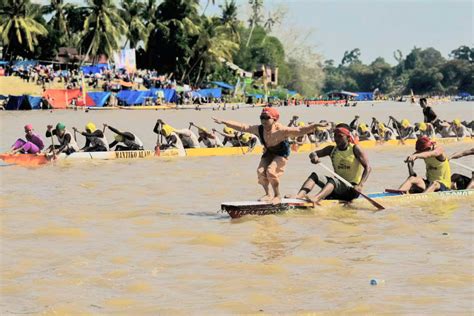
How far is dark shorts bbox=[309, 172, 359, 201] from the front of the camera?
14070 mm

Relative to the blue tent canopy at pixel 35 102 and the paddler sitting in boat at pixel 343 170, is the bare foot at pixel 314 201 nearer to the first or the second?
the paddler sitting in boat at pixel 343 170

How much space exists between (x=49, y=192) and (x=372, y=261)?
9.18m

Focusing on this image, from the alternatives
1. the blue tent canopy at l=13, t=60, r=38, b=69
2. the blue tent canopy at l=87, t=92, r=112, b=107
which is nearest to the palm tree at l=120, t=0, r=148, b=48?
the blue tent canopy at l=13, t=60, r=38, b=69

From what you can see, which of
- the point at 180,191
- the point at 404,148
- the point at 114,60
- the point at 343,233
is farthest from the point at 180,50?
the point at 343,233

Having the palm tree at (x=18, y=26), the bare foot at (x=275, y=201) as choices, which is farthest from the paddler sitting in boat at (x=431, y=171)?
the palm tree at (x=18, y=26)

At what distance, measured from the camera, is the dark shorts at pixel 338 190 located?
554 inches

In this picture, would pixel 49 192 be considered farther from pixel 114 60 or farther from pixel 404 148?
pixel 114 60

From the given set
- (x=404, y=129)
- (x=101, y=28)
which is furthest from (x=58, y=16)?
(x=404, y=129)

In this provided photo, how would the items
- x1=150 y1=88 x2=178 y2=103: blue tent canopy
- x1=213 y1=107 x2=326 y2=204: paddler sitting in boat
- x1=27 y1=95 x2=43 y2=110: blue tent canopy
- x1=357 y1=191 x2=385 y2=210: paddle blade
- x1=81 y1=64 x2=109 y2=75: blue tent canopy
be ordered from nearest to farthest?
x1=213 y1=107 x2=326 y2=204: paddler sitting in boat < x1=357 y1=191 x2=385 y2=210: paddle blade < x1=27 y1=95 x2=43 y2=110: blue tent canopy < x1=81 y1=64 x2=109 y2=75: blue tent canopy < x1=150 y1=88 x2=178 y2=103: blue tent canopy

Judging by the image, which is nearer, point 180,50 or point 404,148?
point 404,148

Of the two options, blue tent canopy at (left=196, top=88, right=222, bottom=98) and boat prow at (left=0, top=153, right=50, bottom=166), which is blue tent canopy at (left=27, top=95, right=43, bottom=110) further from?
boat prow at (left=0, top=153, right=50, bottom=166)

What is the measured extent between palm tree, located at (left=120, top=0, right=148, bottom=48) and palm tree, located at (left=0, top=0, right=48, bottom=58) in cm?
1453

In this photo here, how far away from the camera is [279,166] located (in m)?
13.4

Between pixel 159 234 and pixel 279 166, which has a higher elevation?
pixel 279 166
